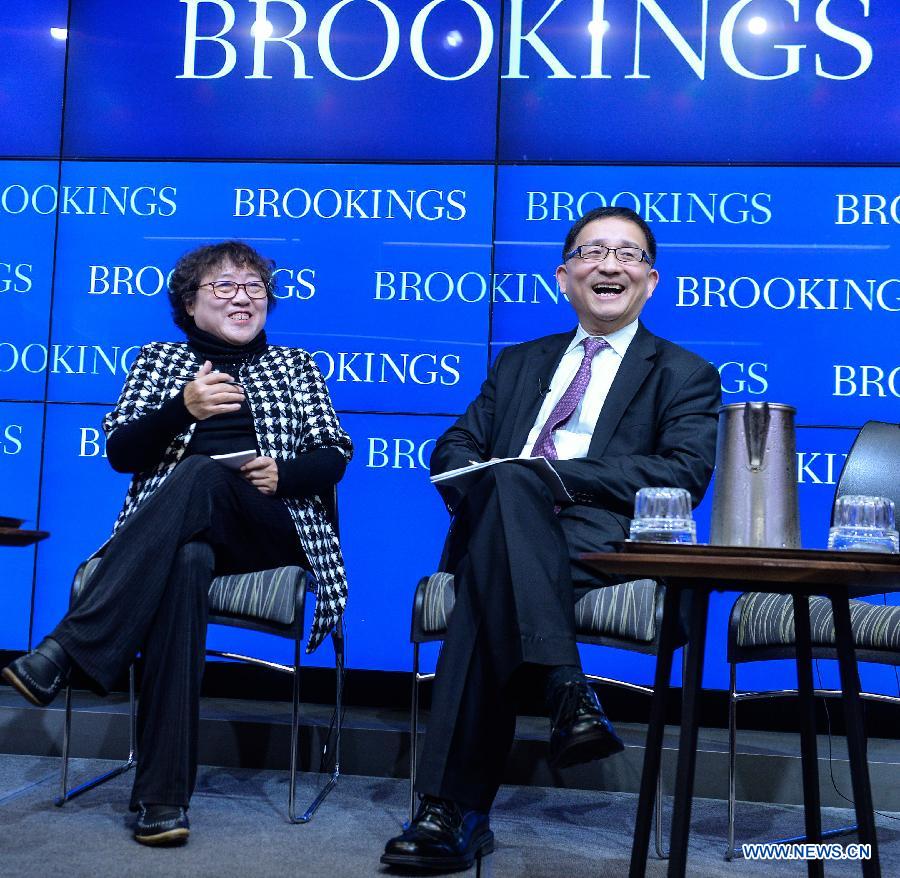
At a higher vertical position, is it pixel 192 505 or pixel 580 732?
pixel 192 505

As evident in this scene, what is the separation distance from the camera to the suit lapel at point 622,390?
2850 mm

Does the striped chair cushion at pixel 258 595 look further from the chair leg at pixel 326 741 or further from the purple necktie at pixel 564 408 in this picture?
the purple necktie at pixel 564 408

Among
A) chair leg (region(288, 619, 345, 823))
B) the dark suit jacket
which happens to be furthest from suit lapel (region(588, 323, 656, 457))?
chair leg (region(288, 619, 345, 823))

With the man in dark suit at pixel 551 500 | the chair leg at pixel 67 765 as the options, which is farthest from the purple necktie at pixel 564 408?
the chair leg at pixel 67 765

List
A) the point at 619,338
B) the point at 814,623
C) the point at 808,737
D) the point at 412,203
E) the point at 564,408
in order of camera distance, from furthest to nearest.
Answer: the point at 412,203, the point at 619,338, the point at 564,408, the point at 814,623, the point at 808,737

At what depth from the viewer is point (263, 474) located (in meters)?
2.90

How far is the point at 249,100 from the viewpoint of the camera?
4.18 m

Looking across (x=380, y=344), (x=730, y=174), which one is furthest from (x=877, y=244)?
(x=380, y=344)

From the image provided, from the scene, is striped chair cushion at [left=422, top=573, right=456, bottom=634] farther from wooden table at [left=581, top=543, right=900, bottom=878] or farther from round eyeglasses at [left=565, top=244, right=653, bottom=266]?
round eyeglasses at [left=565, top=244, right=653, bottom=266]

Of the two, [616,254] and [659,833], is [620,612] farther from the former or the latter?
[616,254]

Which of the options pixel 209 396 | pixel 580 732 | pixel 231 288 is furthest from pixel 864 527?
pixel 231 288

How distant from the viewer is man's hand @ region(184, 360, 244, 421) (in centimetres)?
289

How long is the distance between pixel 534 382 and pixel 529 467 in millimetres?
814

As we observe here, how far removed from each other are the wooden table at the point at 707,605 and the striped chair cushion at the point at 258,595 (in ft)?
3.38
